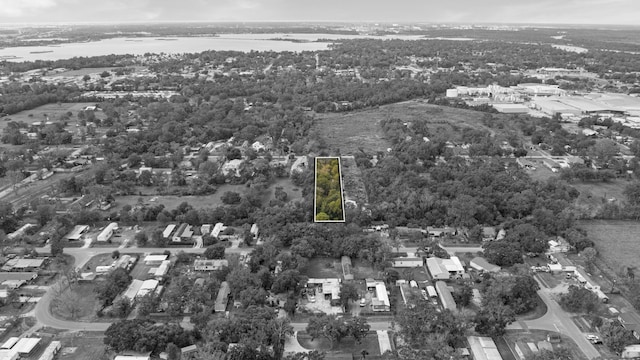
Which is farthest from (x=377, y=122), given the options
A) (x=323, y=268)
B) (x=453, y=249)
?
(x=323, y=268)

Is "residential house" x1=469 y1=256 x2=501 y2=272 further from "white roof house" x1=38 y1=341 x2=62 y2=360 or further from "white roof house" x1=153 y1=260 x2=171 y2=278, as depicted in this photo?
"white roof house" x1=38 y1=341 x2=62 y2=360

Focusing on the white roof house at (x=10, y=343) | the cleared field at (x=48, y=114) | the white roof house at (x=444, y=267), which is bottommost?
the white roof house at (x=10, y=343)

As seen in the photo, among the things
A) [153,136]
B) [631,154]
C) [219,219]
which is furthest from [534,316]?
[153,136]

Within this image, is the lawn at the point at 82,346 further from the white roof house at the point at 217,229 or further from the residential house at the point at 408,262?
the residential house at the point at 408,262

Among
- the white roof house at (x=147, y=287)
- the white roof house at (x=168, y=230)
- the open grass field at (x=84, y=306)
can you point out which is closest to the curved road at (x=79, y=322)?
the open grass field at (x=84, y=306)

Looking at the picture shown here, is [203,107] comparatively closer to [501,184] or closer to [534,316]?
[501,184]
